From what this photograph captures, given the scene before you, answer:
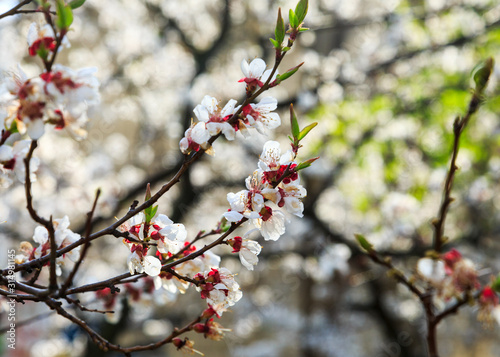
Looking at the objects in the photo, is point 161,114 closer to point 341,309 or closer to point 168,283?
point 341,309

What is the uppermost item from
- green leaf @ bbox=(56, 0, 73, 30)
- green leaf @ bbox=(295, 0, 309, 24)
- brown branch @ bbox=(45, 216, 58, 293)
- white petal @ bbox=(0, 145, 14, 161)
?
green leaf @ bbox=(295, 0, 309, 24)

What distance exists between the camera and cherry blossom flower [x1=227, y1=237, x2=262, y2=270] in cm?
59

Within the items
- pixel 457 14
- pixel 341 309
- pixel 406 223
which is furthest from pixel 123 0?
pixel 341 309

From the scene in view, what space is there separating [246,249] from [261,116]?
0.58ft

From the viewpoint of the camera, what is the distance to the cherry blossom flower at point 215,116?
535mm

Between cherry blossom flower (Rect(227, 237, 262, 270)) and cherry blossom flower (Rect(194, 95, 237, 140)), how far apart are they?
140 millimetres

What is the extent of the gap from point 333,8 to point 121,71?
5.71 ft

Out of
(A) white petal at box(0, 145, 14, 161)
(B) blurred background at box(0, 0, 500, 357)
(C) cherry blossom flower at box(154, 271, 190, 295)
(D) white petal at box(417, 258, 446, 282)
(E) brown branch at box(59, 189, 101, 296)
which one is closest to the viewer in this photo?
(E) brown branch at box(59, 189, 101, 296)

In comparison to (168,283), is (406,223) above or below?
above

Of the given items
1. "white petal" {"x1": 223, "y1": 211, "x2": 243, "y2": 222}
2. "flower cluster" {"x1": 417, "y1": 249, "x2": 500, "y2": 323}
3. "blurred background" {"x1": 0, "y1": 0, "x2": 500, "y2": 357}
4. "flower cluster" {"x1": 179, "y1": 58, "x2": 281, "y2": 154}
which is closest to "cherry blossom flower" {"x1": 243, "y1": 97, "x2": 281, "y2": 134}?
"flower cluster" {"x1": 179, "y1": 58, "x2": 281, "y2": 154}

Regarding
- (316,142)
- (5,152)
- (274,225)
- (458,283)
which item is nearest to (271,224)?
(274,225)

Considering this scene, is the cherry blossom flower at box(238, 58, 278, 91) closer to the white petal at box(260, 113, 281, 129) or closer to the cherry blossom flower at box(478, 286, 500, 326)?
the white petal at box(260, 113, 281, 129)

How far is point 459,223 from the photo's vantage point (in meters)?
3.40

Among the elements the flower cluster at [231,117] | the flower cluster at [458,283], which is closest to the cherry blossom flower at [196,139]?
the flower cluster at [231,117]
